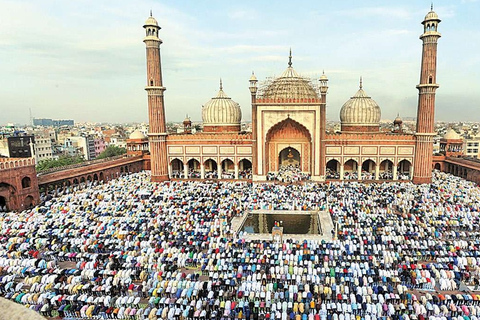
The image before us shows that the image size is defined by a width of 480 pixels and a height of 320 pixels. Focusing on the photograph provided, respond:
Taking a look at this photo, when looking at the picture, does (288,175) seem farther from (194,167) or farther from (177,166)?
(177,166)

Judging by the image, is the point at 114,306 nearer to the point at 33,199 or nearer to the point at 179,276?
the point at 179,276

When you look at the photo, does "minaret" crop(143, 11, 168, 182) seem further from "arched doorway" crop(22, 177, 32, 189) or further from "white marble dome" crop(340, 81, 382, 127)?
"white marble dome" crop(340, 81, 382, 127)

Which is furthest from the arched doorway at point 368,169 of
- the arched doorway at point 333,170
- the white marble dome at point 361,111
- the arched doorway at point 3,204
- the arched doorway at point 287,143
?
the arched doorway at point 3,204

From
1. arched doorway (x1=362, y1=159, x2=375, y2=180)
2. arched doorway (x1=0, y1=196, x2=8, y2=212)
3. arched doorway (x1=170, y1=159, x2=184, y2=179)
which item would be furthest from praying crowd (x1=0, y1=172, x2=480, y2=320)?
arched doorway (x1=170, y1=159, x2=184, y2=179)

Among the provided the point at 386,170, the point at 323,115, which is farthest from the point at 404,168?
the point at 323,115

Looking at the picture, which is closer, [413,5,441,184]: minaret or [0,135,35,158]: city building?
[413,5,441,184]: minaret

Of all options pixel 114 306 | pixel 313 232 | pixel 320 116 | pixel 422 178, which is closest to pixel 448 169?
pixel 422 178
